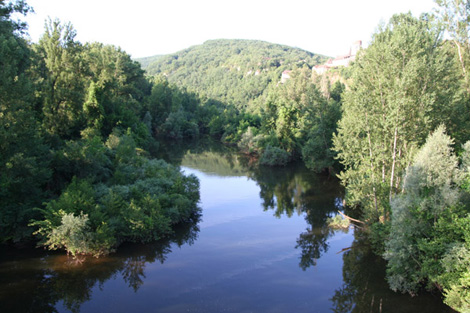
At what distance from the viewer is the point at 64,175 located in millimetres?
23469

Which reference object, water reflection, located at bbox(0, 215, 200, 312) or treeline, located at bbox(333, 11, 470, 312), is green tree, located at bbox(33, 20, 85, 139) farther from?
treeline, located at bbox(333, 11, 470, 312)

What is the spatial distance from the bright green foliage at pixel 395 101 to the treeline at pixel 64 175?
1262 cm

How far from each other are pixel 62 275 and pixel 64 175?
27.7ft

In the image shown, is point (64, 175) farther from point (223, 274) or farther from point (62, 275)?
point (223, 274)

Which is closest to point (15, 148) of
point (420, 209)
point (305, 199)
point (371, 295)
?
point (371, 295)

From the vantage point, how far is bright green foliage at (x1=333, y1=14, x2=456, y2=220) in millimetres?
18984

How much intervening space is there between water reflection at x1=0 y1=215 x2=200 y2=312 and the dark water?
0.04 meters

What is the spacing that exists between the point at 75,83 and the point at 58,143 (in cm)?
689

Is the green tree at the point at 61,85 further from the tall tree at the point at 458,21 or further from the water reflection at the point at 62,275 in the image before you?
the tall tree at the point at 458,21

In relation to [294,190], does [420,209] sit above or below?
above

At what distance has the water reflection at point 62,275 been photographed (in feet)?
49.4

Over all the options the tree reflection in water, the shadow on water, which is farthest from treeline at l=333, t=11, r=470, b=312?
the tree reflection in water

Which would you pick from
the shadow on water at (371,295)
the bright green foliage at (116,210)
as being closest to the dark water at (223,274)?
the shadow on water at (371,295)

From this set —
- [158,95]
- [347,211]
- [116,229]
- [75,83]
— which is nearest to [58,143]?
[75,83]
